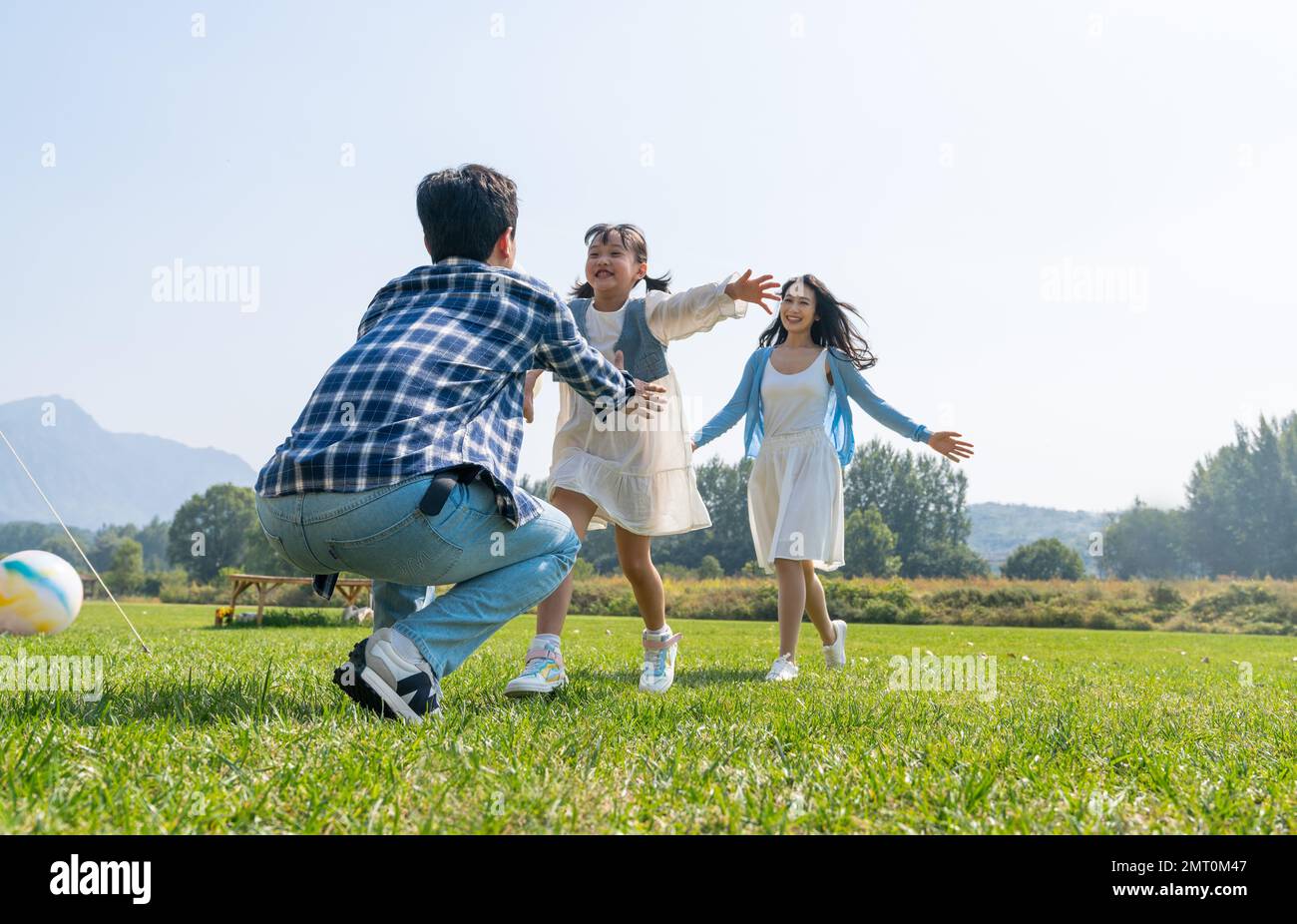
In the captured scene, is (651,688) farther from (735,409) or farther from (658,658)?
(735,409)

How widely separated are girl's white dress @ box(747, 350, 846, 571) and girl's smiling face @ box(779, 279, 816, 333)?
23cm

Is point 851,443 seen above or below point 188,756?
above

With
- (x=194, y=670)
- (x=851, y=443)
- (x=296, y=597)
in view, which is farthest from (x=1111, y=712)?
(x=296, y=597)

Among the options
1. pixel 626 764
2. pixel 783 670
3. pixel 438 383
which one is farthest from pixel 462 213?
pixel 783 670

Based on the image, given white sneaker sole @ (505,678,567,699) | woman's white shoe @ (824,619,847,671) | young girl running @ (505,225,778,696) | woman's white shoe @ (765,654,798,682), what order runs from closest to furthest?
1. white sneaker sole @ (505,678,567,699)
2. young girl running @ (505,225,778,696)
3. woman's white shoe @ (765,654,798,682)
4. woman's white shoe @ (824,619,847,671)

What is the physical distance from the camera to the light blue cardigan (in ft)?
20.3

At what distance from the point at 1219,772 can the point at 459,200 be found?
9.49ft

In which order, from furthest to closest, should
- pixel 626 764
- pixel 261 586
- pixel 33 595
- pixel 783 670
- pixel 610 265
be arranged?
pixel 261 586, pixel 33 595, pixel 783 670, pixel 610 265, pixel 626 764

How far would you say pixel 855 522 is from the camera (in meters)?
64.1

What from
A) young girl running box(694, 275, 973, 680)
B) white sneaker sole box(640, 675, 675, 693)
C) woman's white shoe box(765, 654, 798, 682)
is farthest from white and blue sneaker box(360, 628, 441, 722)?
young girl running box(694, 275, 973, 680)

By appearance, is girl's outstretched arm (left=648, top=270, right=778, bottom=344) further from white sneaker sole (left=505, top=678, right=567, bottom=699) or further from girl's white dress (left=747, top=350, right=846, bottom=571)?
white sneaker sole (left=505, top=678, right=567, bottom=699)

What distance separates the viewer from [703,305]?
4609 millimetres

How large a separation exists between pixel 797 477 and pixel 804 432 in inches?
12.3
